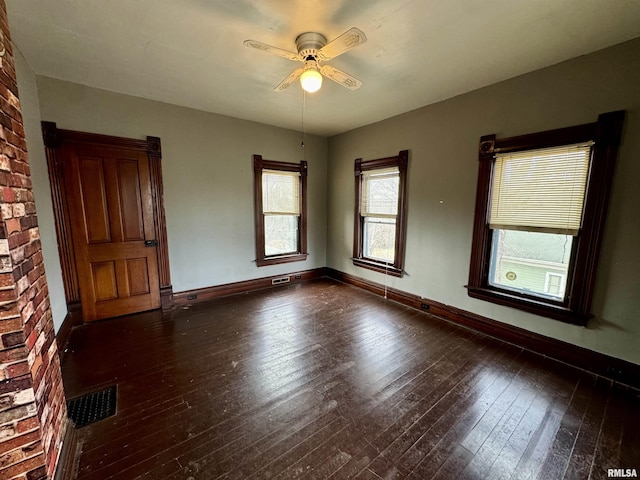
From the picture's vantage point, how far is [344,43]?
1726mm

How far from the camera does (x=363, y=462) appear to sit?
1.52 meters

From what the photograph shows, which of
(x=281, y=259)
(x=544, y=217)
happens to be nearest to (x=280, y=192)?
(x=281, y=259)

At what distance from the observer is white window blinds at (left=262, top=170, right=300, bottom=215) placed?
4.44 meters

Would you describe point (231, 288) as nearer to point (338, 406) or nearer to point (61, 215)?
point (61, 215)

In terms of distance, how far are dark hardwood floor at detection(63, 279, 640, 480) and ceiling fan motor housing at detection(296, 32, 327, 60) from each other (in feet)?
8.56

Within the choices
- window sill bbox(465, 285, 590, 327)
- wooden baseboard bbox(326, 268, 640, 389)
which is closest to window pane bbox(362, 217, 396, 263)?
wooden baseboard bbox(326, 268, 640, 389)

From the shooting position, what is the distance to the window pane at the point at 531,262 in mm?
2553

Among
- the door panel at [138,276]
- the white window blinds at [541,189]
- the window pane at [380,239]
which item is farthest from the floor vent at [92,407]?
the white window blinds at [541,189]

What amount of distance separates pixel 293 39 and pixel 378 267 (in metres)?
3.19

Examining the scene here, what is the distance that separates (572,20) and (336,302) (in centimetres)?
360

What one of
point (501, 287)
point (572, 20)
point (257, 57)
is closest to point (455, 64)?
point (572, 20)

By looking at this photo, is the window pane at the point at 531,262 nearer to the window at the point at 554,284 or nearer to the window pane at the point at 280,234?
the window at the point at 554,284

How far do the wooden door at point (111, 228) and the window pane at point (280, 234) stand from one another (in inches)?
66.2

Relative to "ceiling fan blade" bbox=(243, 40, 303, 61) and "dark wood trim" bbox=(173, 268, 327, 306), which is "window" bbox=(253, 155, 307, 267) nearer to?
"dark wood trim" bbox=(173, 268, 327, 306)
